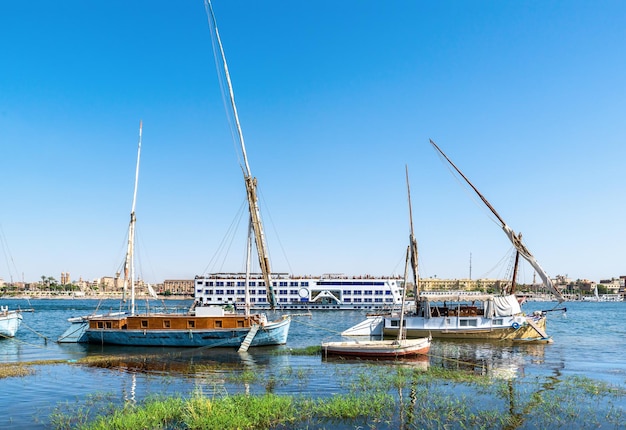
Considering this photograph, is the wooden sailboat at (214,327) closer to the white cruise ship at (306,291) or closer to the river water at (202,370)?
the river water at (202,370)

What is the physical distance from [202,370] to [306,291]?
93355 millimetres

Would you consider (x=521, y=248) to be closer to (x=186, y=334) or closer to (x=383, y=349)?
(x=383, y=349)

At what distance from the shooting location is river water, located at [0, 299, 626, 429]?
76.2 feet

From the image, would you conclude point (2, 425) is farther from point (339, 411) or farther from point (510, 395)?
point (510, 395)

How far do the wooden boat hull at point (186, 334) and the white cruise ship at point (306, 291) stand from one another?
74583 millimetres

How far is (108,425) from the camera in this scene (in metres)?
17.3

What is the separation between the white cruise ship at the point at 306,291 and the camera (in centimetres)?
12200

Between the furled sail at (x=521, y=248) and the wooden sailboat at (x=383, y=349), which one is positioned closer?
the wooden sailboat at (x=383, y=349)

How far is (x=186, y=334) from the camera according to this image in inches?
1722

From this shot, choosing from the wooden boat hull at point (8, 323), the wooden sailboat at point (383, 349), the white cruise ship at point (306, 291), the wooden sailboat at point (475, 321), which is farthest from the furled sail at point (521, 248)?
the white cruise ship at point (306, 291)

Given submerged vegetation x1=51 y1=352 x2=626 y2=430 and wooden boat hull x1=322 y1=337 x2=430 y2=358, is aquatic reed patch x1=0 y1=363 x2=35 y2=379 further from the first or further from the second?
wooden boat hull x1=322 y1=337 x2=430 y2=358

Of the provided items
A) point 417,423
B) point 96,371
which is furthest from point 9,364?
point 417,423

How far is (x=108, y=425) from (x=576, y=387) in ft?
73.4

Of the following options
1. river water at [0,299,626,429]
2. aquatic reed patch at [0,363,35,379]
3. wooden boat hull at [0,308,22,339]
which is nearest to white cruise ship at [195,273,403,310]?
wooden boat hull at [0,308,22,339]
